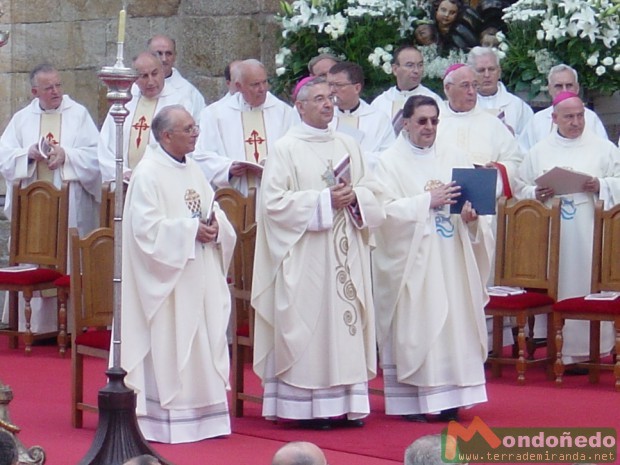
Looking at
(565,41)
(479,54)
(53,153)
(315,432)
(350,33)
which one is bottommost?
(315,432)

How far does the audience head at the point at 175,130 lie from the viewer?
799 centimetres

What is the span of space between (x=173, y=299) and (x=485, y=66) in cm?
401

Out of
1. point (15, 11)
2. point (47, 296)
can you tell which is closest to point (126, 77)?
point (47, 296)

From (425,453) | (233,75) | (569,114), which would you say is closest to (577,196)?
(569,114)

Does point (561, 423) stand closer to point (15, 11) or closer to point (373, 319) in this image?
point (373, 319)

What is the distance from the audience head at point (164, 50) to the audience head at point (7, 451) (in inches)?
293

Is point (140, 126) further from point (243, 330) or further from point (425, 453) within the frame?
point (425, 453)

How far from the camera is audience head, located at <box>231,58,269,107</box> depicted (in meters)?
10.9

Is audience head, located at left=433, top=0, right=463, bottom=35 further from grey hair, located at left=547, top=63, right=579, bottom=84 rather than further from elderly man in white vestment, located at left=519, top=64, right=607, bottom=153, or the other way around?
grey hair, located at left=547, top=63, right=579, bottom=84

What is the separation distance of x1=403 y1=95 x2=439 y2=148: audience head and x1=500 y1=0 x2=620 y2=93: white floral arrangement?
2896 mm

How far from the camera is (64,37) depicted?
44.7ft

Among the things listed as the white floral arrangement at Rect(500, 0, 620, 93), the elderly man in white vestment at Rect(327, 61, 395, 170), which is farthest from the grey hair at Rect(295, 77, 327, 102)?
the white floral arrangement at Rect(500, 0, 620, 93)

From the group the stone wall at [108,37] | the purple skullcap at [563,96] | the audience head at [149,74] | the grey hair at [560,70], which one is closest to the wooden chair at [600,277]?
the purple skullcap at [563,96]

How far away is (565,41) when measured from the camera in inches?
455
